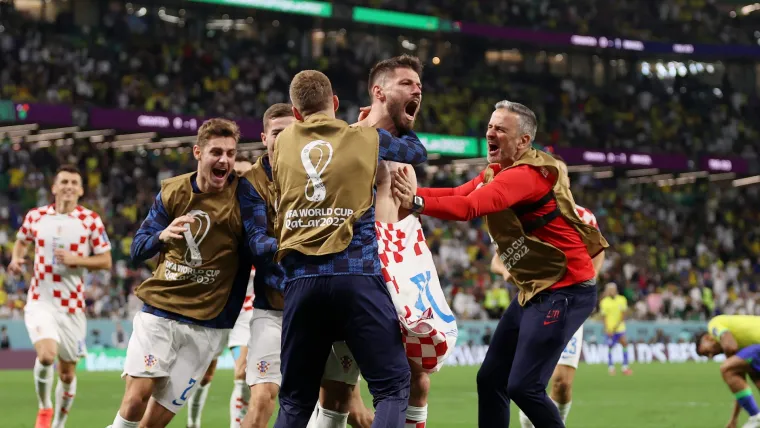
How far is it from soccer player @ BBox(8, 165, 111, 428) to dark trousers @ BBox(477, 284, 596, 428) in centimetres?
545

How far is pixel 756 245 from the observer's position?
45.0 m

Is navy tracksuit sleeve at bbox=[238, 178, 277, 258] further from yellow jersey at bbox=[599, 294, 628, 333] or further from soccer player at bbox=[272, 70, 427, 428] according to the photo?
yellow jersey at bbox=[599, 294, 628, 333]

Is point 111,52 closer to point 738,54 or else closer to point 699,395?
point 699,395

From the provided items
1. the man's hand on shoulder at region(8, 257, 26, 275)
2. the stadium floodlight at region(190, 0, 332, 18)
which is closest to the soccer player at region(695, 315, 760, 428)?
the man's hand on shoulder at region(8, 257, 26, 275)

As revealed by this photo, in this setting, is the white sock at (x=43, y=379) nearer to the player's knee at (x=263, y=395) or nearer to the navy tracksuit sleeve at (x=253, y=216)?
the player's knee at (x=263, y=395)

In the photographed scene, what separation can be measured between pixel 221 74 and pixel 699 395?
2340 cm

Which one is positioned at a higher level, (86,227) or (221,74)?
(221,74)

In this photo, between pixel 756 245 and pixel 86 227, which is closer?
pixel 86 227

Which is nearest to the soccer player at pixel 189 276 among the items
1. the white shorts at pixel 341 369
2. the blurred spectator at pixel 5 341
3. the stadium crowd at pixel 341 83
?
the white shorts at pixel 341 369

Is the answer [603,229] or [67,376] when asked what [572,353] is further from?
[603,229]

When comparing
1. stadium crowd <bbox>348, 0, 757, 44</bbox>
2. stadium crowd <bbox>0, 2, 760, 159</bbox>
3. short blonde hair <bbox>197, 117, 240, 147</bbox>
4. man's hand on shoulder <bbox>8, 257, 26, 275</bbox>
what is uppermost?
stadium crowd <bbox>348, 0, 757, 44</bbox>

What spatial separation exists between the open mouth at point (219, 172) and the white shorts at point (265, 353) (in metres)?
1.12

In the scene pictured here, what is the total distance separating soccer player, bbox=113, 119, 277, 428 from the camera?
746 cm

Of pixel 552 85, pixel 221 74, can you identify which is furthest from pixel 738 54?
pixel 221 74
